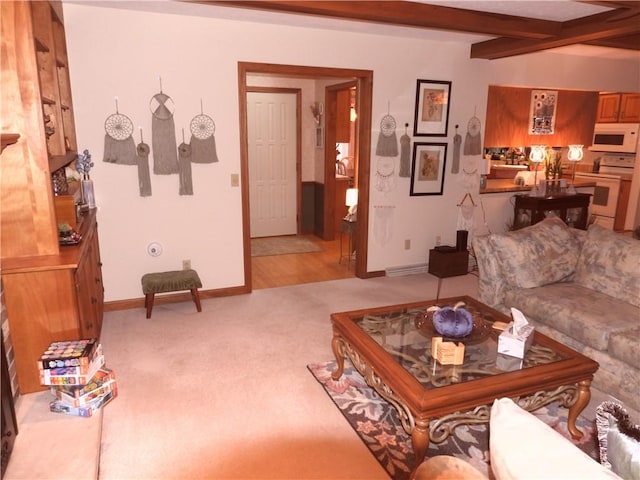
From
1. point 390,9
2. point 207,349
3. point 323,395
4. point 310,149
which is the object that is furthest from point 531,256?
point 310,149

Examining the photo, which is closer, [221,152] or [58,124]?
[58,124]

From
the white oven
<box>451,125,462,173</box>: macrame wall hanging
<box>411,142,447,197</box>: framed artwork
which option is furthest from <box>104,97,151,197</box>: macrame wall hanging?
the white oven

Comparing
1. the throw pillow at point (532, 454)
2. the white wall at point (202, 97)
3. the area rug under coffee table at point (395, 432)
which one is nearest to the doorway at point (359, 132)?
the white wall at point (202, 97)

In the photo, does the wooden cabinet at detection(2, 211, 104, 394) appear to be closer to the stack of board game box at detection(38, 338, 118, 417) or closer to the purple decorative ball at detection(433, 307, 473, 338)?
the stack of board game box at detection(38, 338, 118, 417)

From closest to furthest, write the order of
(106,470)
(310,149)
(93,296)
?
(106,470)
(93,296)
(310,149)

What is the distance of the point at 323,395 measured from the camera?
2.77 m

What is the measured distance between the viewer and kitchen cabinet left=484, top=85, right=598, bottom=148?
20.1 feet

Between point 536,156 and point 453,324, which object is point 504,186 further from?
point 453,324

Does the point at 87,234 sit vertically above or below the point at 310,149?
below

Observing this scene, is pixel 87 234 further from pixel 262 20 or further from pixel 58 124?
pixel 262 20

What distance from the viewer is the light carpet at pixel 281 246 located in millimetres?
6086

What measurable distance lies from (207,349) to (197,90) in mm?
2198

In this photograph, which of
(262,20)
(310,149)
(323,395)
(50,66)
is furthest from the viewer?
(310,149)

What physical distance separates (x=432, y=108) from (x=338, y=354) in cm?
314
